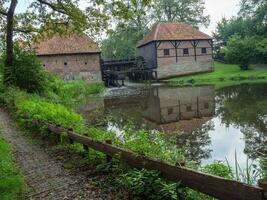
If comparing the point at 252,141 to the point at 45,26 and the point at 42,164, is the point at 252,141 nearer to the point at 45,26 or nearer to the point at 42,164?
the point at 42,164

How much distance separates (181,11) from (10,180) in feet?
169

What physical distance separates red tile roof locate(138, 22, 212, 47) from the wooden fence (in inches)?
1486

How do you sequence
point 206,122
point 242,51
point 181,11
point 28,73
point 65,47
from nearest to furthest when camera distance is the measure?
point 206,122
point 28,73
point 65,47
point 242,51
point 181,11

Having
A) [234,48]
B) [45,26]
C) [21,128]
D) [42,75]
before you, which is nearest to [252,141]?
[21,128]

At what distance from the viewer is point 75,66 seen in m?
38.6

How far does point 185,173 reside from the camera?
422cm

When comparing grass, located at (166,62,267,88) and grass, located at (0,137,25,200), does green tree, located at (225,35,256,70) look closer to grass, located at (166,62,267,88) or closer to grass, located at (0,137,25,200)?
grass, located at (166,62,267,88)

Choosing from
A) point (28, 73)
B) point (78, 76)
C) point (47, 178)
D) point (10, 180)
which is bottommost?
point (47, 178)

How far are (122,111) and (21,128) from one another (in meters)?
8.20

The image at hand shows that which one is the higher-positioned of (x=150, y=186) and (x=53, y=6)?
(x=53, y=6)

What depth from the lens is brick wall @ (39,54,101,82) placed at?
38.4 m

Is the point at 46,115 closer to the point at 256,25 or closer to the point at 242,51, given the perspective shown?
the point at 242,51

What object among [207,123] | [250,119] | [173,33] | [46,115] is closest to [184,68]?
[173,33]

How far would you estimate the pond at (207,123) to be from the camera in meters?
9.08
